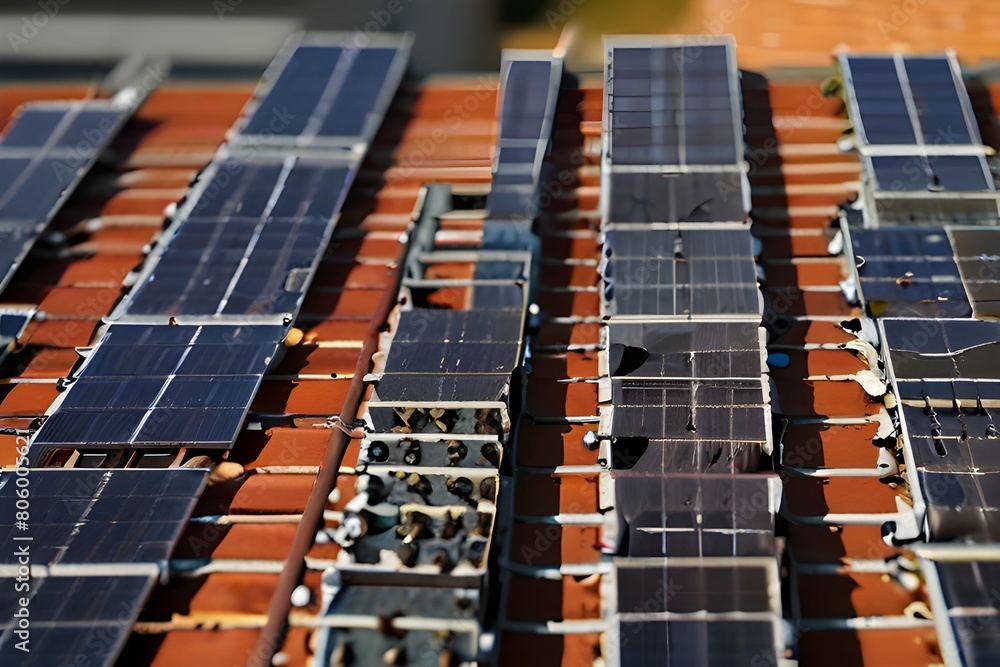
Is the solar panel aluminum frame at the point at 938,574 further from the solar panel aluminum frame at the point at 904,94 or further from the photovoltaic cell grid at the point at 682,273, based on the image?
the solar panel aluminum frame at the point at 904,94

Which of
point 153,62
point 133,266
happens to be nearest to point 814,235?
point 133,266

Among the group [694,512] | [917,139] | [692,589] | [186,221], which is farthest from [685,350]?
[186,221]

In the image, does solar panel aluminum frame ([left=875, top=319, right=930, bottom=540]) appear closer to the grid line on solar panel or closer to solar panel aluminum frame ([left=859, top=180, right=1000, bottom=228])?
solar panel aluminum frame ([left=859, top=180, right=1000, bottom=228])

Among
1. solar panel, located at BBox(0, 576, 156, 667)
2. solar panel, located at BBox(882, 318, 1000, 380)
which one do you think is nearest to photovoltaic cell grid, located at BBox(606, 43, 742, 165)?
solar panel, located at BBox(882, 318, 1000, 380)

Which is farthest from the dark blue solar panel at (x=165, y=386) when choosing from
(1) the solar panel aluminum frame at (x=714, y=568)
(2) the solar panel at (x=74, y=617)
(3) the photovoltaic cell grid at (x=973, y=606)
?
(3) the photovoltaic cell grid at (x=973, y=606)

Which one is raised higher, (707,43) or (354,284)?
(707,43)

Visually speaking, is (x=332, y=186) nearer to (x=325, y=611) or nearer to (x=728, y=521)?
(x=325, y=611)
